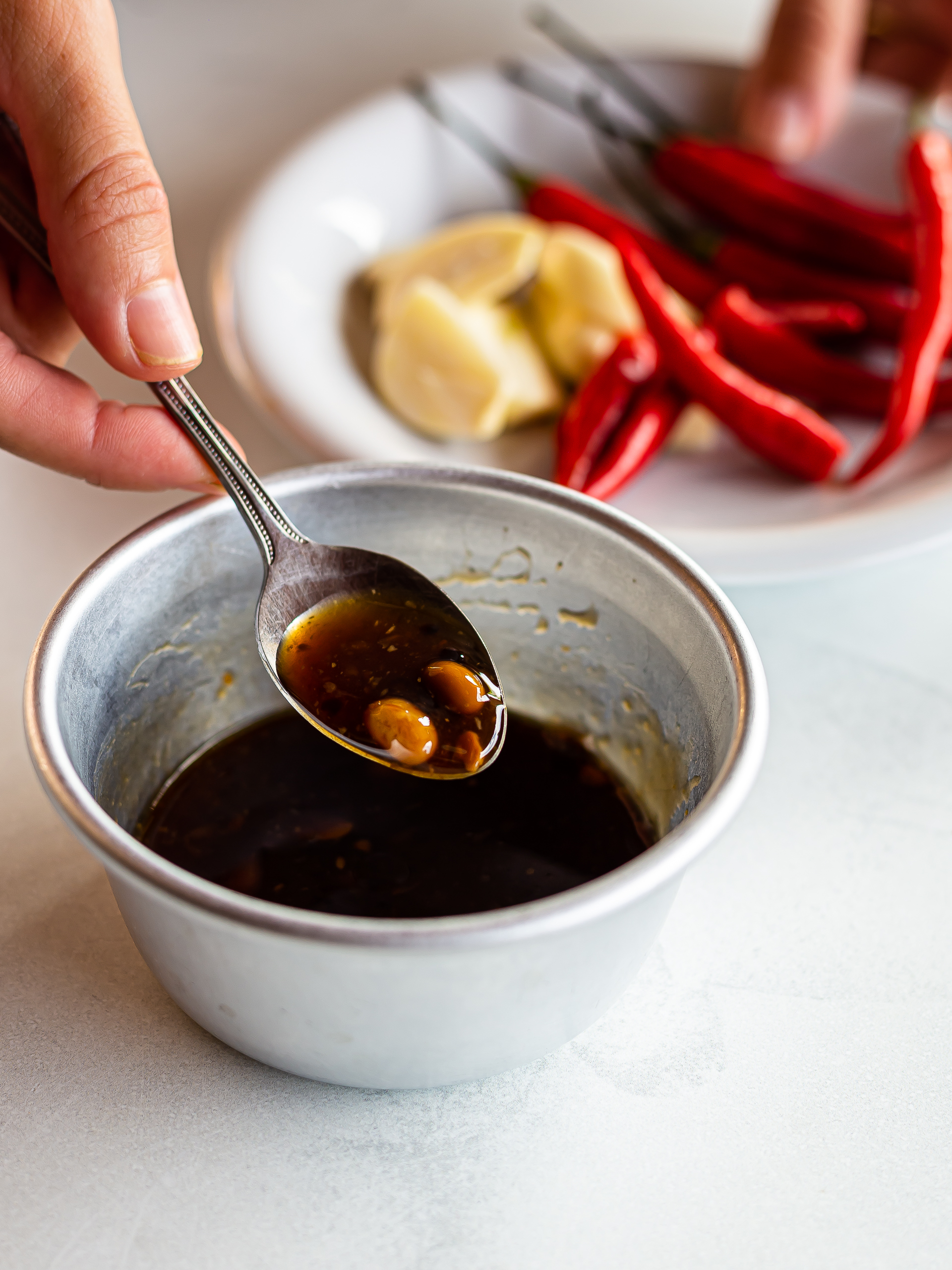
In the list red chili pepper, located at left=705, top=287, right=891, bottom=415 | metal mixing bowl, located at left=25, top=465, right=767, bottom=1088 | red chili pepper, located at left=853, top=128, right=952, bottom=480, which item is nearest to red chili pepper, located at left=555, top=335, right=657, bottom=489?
red chili pepper, located at left=705, top=287, right=891, bottom=415

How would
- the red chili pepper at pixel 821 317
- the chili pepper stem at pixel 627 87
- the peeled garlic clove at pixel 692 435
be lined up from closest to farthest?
1. the peeled garlic clove at pixel 692 435
2. the red chili pepper at pixel 821 317
3. the chili pepper stem at pixel 627 87

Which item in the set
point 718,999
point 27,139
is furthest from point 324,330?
point 718,999

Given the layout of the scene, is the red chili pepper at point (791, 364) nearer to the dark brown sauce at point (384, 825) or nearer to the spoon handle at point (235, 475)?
the dark brown sauce at point (384, 825)

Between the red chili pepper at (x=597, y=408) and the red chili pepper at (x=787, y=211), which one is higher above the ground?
the red chili pepper at (x=787, y=211)

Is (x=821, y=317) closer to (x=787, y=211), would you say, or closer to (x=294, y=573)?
(x=787, y=211)

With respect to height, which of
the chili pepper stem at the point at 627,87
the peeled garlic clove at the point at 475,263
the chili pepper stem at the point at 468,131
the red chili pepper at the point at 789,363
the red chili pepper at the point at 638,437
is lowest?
the red chili pepper at the point at 638,437

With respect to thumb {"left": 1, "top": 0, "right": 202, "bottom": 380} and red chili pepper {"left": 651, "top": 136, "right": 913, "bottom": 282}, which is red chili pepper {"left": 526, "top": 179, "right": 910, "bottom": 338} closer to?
red chili pepper {"left": 651, "top": 136, "right": 913, "bottom": 282}

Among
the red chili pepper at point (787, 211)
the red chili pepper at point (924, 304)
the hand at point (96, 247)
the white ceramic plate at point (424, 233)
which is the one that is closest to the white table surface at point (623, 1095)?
the white ceramic plate at point (424, 233)
